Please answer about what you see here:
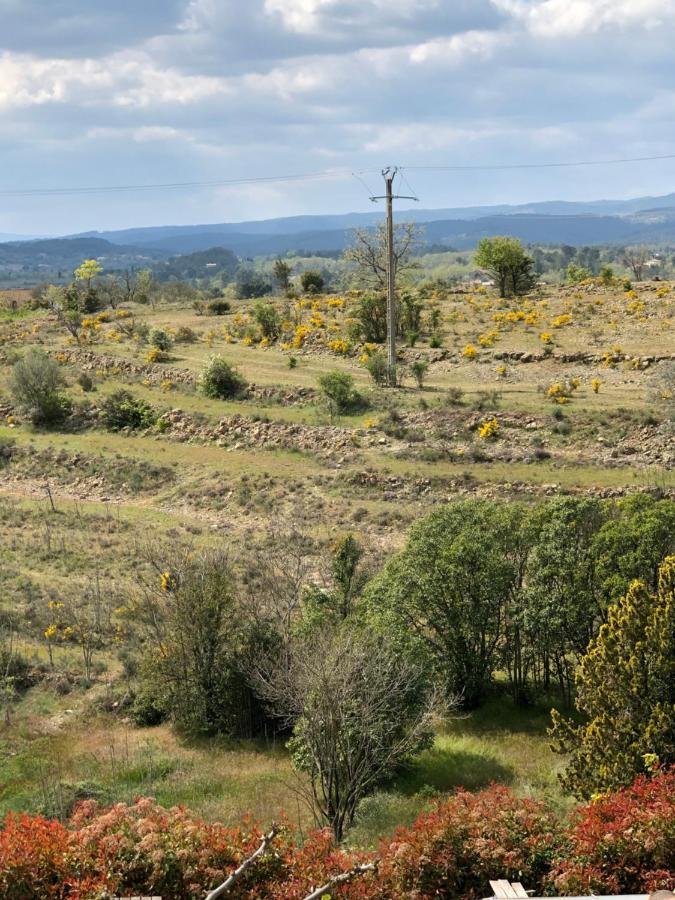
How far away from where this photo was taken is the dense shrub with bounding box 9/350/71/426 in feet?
153

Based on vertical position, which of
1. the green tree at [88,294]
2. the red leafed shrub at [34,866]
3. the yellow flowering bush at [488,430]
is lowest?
the red leafed shrub at [34,866]

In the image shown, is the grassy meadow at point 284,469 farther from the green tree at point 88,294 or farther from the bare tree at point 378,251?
the green tree at point 88,294

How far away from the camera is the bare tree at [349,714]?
13477 millimetres

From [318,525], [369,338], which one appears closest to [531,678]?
[318,525]

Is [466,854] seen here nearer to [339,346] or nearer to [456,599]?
[456,599]

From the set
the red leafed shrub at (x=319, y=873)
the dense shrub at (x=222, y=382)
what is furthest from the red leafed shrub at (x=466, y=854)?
the dense shrub at (x=222, y=382)

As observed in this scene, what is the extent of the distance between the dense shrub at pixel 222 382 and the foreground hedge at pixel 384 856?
34968 millimetres

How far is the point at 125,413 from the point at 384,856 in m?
37.3

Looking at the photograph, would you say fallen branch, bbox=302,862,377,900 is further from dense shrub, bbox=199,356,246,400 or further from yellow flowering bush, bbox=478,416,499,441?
dense shrub, bbox=199,356,246,400

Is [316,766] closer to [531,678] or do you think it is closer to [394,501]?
[531,678]

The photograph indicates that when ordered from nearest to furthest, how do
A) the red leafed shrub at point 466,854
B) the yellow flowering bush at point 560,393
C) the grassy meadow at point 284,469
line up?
the red leafed shrub at point 466,854 < the grassy meadow at point 284,469 < the yellow flowering bush at point 560,393

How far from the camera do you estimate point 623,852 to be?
9820 mm

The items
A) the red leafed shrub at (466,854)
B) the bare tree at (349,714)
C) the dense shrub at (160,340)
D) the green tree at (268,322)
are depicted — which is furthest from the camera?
the green tree at (268,322)

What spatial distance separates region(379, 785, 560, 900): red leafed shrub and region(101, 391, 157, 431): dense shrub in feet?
117
